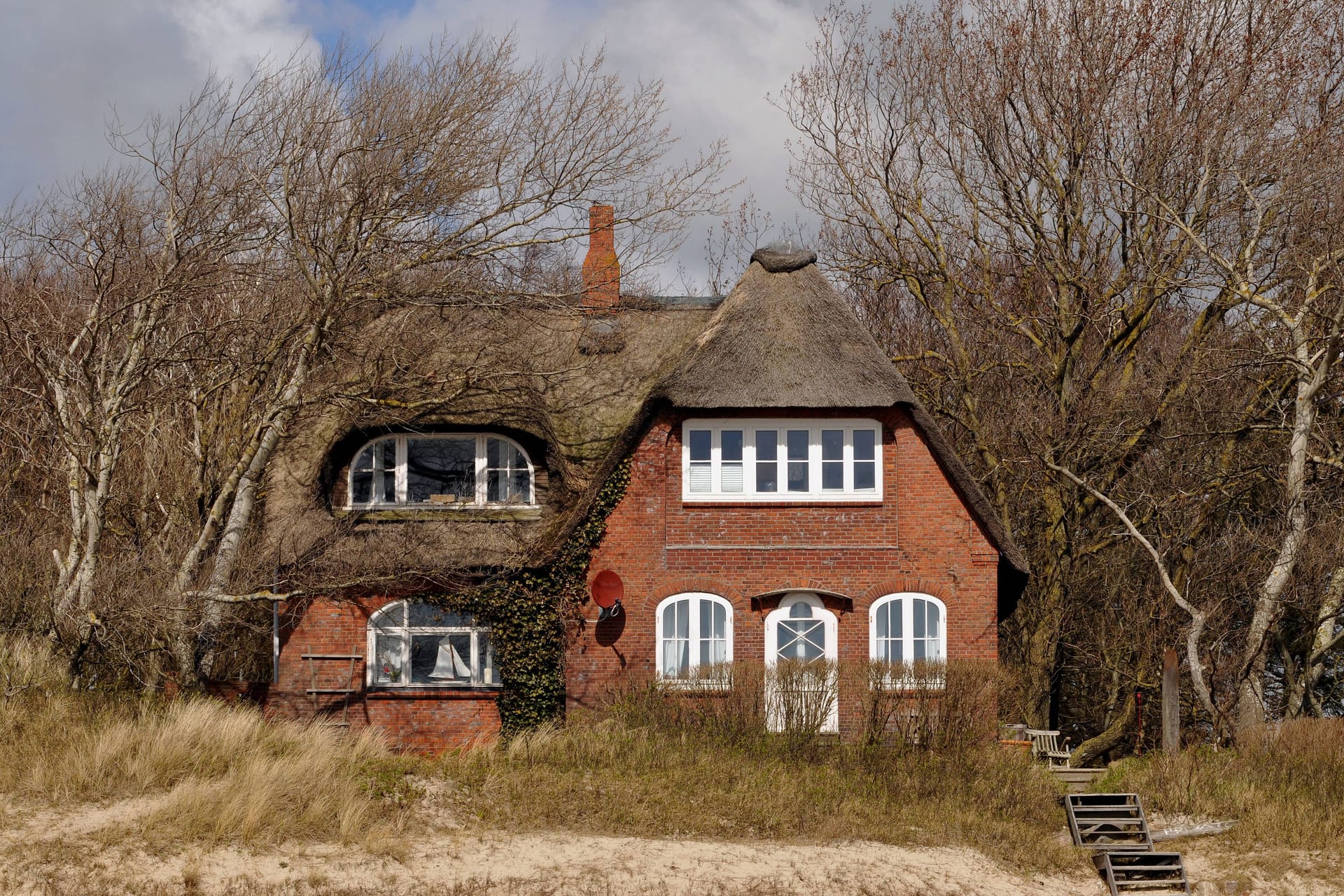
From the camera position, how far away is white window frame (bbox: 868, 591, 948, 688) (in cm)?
1833

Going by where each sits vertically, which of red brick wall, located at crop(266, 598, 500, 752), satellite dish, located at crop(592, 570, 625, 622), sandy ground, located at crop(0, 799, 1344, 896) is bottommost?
sandy ground, located at crop(0, 799, 1344, 896)

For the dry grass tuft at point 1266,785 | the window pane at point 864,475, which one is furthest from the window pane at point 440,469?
the dry grass tuft at point 1266,785

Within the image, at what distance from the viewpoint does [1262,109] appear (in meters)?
21.7

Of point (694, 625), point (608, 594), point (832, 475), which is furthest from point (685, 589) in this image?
point (832, 475)

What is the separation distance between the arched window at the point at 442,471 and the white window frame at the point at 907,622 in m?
5.10

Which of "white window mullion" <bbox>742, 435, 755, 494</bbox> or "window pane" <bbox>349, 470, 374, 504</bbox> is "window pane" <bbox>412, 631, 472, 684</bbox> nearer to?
"window pane" <bbox>349, 470, 374, 504</bbox>

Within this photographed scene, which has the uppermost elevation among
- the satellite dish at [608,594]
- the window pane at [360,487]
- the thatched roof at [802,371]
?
the thatched roof at [802,371]

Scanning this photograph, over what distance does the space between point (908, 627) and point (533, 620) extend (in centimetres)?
505

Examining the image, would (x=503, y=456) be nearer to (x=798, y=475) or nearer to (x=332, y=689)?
(x=332, y=689)

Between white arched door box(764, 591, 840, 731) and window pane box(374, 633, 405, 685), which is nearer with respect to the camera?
white arched door box(764, 591, 840, 731)

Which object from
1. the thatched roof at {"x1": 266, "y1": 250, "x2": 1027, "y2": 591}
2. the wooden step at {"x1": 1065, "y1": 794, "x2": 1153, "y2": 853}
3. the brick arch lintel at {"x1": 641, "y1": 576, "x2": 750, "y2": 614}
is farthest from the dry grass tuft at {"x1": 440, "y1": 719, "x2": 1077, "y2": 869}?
the thatched roof at {"x1": 266, "y1": 250, "x2": 1027, "y2": 591}

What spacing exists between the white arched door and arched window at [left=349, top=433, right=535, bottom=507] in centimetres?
401

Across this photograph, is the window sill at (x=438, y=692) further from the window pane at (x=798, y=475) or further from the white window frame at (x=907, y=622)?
the white window frame at (x=907, y=622)

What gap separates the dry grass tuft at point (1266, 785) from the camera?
14539 millimetres
